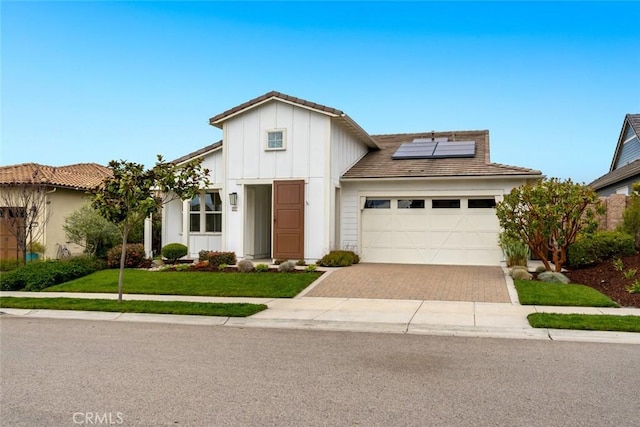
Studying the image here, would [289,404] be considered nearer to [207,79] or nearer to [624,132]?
[207,79]

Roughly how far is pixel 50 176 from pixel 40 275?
9.90m

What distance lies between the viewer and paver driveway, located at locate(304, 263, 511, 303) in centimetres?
1288

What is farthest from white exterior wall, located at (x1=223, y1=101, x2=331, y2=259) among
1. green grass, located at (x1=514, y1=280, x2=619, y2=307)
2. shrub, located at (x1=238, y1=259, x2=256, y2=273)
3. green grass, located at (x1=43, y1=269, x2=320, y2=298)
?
green grass, located at (x1=514, y1=280, x2=619, y2=307)

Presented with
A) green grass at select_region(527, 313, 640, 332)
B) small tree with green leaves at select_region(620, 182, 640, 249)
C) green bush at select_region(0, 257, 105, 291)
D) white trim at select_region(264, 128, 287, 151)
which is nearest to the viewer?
green grass at select_region(527, 313, 640, 332)

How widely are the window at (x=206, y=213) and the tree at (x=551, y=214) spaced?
10.3 m

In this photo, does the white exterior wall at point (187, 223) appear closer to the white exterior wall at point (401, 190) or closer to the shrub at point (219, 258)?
the shrub at point (219, 258)

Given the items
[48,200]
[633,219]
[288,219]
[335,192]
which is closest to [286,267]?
[288,219]

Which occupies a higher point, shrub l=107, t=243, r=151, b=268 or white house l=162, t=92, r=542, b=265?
white house l=162, t=92, r=542, b=265

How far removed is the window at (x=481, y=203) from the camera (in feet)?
60.3

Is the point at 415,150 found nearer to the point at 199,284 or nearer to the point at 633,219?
the point at 633,219

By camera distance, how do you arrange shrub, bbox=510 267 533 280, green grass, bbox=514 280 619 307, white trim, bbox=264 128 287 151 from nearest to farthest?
1. green grass, bbox=514 280 619 307
2. shrub, bbox=510 267 533 280
3. white trim, bbox=264 128 287 151

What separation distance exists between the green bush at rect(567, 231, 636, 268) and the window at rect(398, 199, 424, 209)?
4.99 metres

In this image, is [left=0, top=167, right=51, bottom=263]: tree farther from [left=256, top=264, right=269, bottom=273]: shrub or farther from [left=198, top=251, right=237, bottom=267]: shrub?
[left=256, top=264, right=269, bottom=273]: shrub

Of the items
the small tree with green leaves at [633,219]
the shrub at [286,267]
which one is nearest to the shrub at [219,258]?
the shrub at [286,267]
